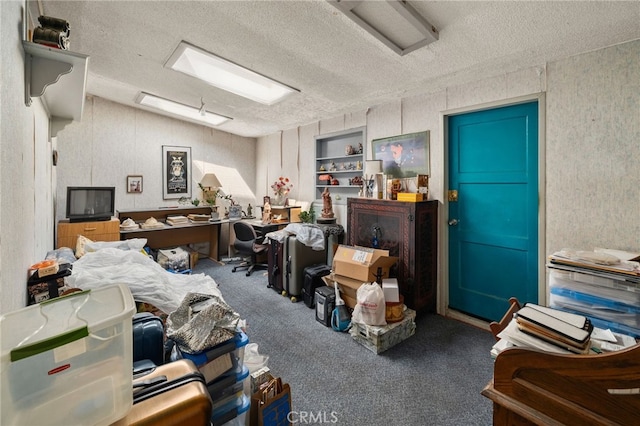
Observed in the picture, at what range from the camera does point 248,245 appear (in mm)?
4391

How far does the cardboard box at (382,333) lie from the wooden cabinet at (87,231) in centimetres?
330

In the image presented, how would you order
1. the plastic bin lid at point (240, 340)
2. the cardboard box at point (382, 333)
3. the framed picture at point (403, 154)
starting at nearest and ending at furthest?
the plastic bin lid at point (240, 340) < the cardboard box at point (382, 333) < the framed picture at point (403, 154)

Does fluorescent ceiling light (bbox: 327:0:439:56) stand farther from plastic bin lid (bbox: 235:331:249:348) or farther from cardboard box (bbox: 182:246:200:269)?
cardboard box (bbox: 182:246:200:269)

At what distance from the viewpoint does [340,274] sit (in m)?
2.79

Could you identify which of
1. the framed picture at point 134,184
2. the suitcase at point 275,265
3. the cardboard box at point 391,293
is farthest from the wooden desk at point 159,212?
the cardboard box at point 391,293

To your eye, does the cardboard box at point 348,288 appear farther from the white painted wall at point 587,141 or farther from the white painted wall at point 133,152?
the white painted wall at point 133,152

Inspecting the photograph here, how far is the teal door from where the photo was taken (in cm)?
243

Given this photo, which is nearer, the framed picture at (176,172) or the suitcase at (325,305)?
the suitcase at (325,305)

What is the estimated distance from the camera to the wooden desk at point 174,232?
14.5ft

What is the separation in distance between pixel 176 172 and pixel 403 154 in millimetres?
4064

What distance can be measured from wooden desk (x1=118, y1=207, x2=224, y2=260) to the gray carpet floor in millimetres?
2297

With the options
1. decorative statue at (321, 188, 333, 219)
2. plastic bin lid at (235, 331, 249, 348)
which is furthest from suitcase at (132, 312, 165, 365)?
decorative statue at (321, 188, 333, 219)

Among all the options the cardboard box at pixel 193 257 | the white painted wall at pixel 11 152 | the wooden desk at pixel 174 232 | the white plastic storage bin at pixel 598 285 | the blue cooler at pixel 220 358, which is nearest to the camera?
the white painted wall at pixel 11 152

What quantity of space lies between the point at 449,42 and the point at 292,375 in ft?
8.88
